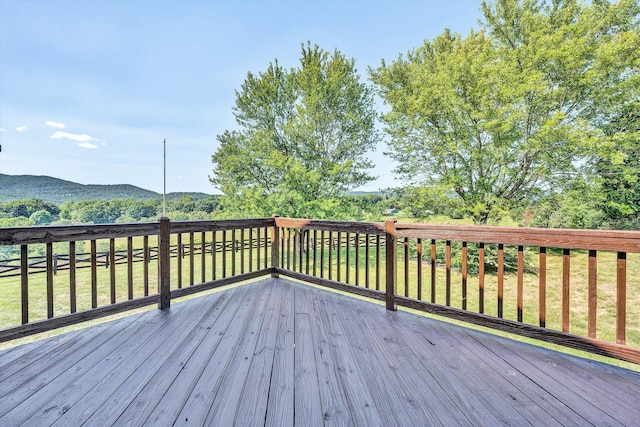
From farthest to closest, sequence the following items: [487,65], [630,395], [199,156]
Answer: [199,156], [487,65], [630,395]

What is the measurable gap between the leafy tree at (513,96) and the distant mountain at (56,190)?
907 cm

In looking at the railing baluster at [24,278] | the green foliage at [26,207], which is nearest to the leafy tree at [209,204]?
the green foliage at [26,207]

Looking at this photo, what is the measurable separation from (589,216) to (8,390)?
11733mm

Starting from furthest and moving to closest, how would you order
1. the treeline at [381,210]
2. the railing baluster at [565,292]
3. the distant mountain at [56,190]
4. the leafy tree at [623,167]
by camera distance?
the distant mountain at [56,190]
the treeline at [381,210]
the leafy tree at [623,167]
the railing baluster at [565,292]

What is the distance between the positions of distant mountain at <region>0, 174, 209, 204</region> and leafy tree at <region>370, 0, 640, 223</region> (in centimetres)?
907

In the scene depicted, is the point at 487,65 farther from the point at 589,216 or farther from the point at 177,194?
the point at 177,194

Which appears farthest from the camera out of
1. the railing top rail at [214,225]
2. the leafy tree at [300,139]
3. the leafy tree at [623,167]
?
the leafy tree at [300,139]

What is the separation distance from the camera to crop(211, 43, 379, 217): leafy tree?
8.43 metres

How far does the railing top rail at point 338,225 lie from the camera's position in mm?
2835

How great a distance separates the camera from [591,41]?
Result: 6.19 meters

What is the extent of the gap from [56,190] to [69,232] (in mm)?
7959

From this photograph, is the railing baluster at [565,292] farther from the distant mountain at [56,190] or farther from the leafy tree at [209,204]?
the leafy tree at [209,204]

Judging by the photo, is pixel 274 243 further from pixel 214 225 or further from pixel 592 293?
pixel 592 293

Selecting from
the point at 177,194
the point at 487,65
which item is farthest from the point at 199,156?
the point at 487,65
